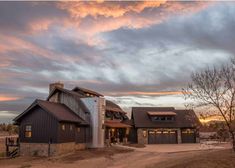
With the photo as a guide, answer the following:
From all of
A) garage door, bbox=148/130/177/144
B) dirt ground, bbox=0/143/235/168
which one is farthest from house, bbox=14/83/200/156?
dirt ground, bbox=0/143/235/168

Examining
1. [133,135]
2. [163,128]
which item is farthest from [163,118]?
[133,135]

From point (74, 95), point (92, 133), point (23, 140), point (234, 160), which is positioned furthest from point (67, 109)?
point (234, 160)

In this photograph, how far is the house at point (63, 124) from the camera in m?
37.8

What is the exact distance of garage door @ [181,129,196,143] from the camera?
58531 millimetres

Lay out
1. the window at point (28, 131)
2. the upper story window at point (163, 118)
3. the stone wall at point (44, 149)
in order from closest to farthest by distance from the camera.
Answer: the stone wall at point (44, 149) < the window at point (28, 131) < the upper story window at point (163, 118)

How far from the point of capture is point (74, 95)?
4634cm

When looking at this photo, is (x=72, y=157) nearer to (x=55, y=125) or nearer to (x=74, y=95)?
(x=55, y=125)

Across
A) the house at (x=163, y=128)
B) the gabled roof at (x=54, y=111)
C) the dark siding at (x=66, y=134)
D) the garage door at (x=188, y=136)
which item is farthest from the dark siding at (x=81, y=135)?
the garage door at (x=188, y=136)

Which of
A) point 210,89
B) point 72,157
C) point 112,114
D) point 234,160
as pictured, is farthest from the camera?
point 112,114

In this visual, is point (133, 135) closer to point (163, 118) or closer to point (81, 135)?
point (163, 118)

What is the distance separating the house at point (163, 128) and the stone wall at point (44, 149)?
65.4 ft

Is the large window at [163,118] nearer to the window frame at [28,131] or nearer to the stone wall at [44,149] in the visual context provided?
the stone wall at [44,149]

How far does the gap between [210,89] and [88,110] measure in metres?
23.2

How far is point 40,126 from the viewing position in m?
38.8
